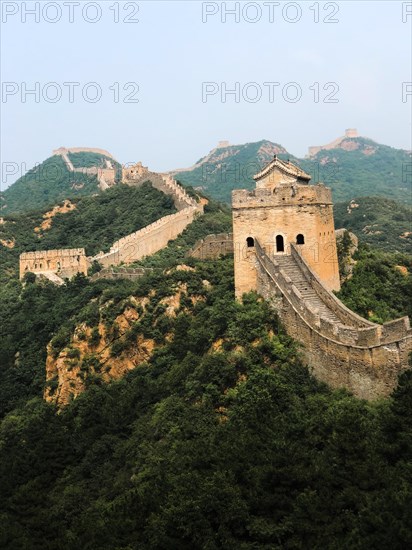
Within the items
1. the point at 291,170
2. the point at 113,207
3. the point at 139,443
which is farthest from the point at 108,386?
the point at 113,207

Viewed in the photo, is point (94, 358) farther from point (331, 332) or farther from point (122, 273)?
point (331, 332)

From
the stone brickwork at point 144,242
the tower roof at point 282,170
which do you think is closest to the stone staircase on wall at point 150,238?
the stone brickwork at point 144,242

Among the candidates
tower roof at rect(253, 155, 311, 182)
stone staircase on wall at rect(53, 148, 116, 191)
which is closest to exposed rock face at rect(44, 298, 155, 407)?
tower roof at rect(253, 155, 311, 182)

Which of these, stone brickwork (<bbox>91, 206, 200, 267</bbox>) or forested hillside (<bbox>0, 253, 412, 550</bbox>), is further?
stone brickwork (<bbox>91, 206, 200, 267</bbox>)

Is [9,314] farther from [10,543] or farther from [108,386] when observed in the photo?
[10,543]

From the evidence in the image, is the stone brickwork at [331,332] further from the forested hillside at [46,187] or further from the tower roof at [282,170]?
the forested hillside at [46,187]

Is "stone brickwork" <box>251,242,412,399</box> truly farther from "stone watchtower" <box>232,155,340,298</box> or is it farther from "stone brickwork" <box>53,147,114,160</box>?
"stone brickwork" <box>53,147,114,160</box>
